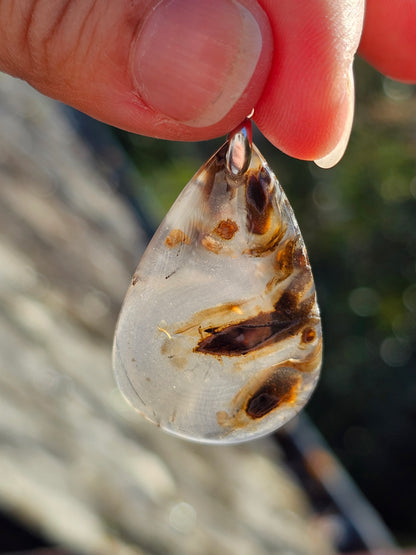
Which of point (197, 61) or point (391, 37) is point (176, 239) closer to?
point (197, 61)

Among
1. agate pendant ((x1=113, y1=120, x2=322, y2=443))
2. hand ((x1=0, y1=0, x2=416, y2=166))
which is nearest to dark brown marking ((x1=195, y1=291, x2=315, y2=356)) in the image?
agate pendant ((x1=113, y1=120, x2=322, y2=443))

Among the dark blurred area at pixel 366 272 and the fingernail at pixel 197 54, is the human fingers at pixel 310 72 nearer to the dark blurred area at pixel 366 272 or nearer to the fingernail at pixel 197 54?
the fingernail at pixel 197 54

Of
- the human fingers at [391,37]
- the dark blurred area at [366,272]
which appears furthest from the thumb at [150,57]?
the dark blurred area at [366,272]

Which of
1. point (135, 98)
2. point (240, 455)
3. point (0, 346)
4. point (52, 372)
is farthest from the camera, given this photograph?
point (240, 455)

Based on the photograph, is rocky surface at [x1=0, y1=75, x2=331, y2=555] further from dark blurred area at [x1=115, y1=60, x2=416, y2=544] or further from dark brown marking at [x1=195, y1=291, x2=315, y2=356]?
dark blurred area at [x1=115, y1=60, x2=416, y2=544]

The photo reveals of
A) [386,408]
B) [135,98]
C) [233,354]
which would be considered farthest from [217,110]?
[386,408]

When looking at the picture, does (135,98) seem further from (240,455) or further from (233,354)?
(240,455)
